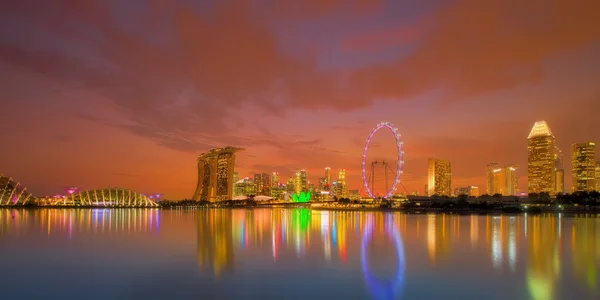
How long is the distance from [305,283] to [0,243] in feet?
86.5

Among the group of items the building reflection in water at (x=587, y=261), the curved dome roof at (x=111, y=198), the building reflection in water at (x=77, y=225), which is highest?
the building reflection in water at (x=587, y=261)

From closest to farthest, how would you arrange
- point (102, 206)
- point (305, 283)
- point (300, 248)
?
point (305, 283) < point (300, 248) < point (102, 206)

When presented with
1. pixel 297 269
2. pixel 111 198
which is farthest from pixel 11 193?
pixel 297 269

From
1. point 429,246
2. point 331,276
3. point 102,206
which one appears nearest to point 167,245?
point 331,276

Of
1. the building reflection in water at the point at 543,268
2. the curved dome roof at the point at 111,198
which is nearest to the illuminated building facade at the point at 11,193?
the curved dome roof at the point at 111,198

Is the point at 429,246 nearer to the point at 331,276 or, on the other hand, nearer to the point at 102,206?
the point at 331,276

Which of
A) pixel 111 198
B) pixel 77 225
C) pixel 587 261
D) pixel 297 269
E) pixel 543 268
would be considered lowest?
pixel 111 198

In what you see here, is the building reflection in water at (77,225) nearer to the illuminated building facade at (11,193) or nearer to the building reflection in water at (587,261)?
the building reflection in water at (587,261)

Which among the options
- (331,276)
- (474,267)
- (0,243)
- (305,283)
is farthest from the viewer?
(0,243)

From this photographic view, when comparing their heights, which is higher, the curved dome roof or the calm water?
the calm water

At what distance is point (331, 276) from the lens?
2003 centimetres

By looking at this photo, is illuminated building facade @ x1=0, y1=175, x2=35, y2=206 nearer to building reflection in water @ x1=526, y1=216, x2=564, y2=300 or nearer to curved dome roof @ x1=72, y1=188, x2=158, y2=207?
curved dome roof @ x1=72, y1=188, x2=158, y2=207

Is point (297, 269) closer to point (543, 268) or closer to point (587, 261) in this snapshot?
point (543, 268)

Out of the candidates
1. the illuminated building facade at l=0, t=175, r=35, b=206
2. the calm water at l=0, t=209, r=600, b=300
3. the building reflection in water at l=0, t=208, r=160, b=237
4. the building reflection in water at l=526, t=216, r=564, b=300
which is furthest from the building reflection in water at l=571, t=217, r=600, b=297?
the illuminated building facade at l=0, t=175, r=35, b=206
